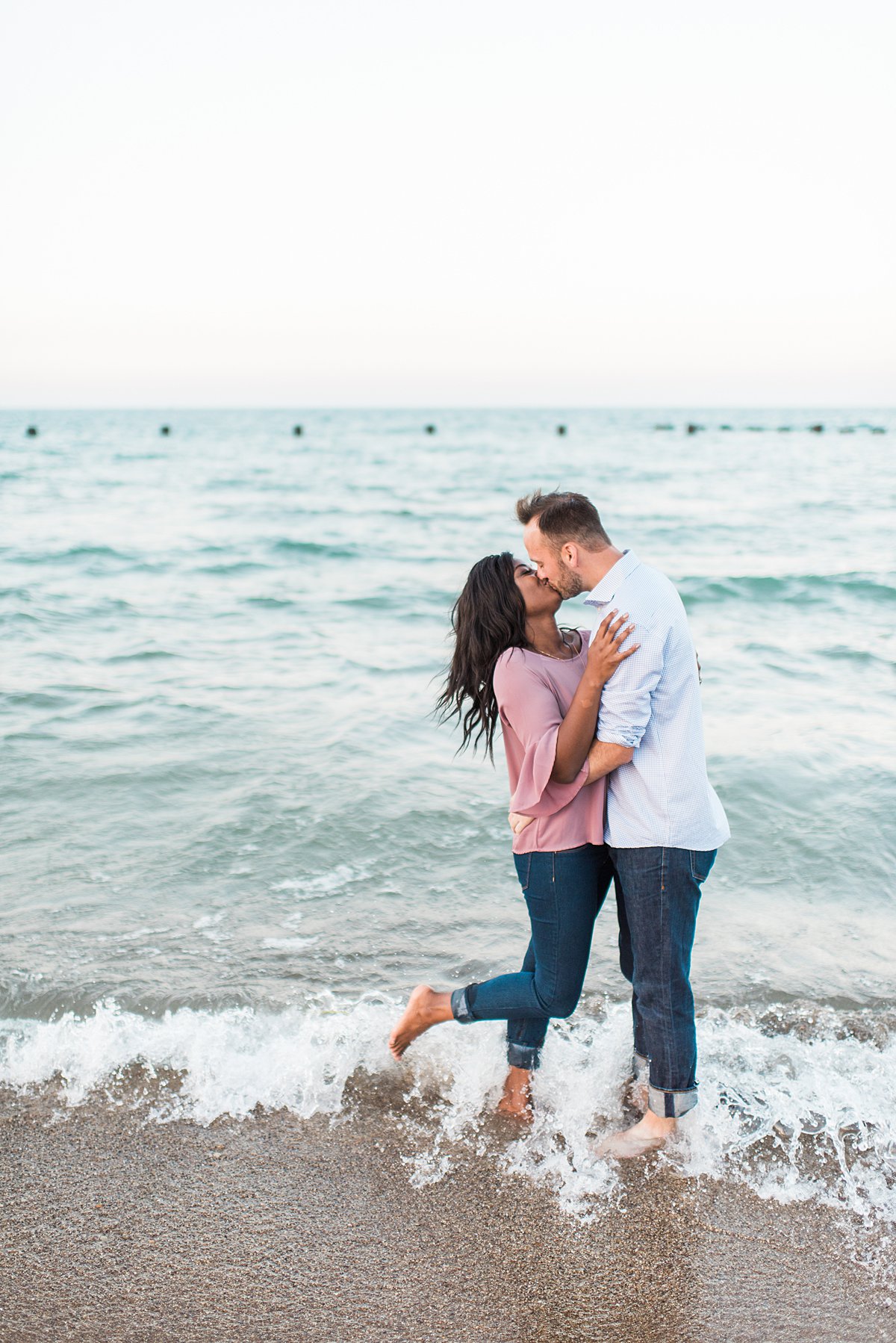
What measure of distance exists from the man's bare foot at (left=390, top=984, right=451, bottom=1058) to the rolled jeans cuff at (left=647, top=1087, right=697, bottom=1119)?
0.68 m

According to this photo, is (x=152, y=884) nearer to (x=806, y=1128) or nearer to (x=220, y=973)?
(x=220, y=973)

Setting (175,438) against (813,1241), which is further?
(175,438)

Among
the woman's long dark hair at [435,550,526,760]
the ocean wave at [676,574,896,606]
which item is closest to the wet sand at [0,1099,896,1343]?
the woman's long dark hair at [435,550,526,760]

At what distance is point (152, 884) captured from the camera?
5125mm

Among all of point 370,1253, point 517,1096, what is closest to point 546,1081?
point 517,1096

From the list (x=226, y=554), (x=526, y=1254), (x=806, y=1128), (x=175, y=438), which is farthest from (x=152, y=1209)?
(x=175, y=438)

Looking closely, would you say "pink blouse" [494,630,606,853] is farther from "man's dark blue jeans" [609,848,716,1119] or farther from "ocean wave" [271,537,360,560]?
"ocean wave" [271,537,360,560]

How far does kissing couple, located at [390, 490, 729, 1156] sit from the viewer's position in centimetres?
270

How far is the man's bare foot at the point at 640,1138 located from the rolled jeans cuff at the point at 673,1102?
39 mm

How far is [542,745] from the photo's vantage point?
8.92 feet

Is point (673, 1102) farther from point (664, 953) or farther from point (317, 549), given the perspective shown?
point (317, 549)

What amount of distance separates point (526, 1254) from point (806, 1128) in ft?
3.51

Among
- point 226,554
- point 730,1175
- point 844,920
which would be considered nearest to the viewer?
point 730,1175

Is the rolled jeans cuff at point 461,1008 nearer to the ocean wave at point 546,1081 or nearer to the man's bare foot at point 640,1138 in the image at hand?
the ocean wave at point 546,1081
